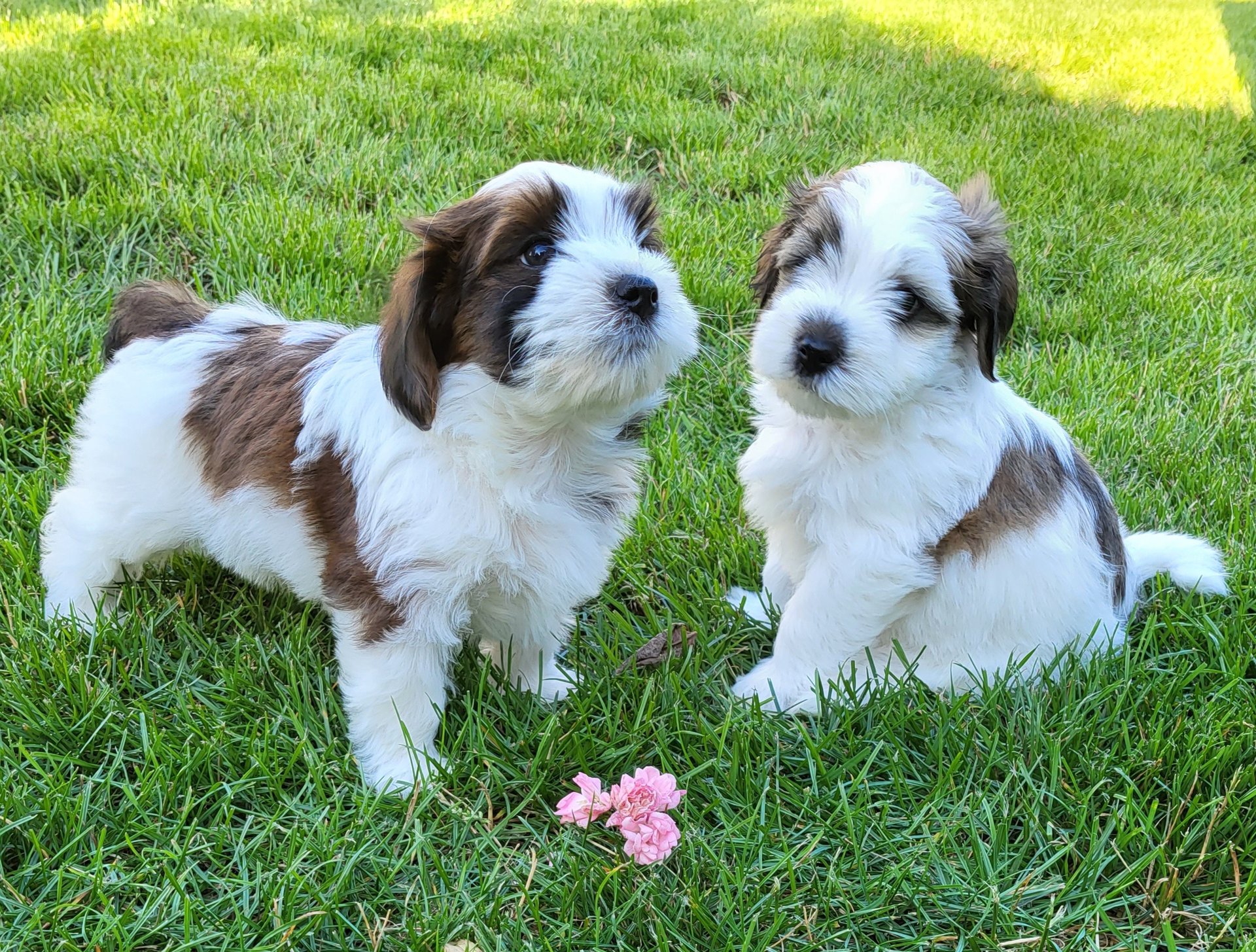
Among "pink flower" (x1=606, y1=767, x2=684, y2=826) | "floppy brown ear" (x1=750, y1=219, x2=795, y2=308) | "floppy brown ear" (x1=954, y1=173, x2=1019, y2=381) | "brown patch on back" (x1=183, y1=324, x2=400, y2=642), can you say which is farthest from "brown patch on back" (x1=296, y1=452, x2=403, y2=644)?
"floppy brown ear" (x1=954, y1=173, x2=1019, y2=381)

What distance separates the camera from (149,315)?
3.31 m

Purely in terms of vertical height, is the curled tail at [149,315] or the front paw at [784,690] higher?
the curled tail at [149,315]

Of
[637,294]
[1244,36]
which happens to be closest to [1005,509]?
[637,294]

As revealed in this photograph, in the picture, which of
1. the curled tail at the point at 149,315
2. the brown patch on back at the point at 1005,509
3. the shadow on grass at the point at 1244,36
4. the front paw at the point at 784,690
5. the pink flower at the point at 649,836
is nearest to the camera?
the pink flower at the point at 649,836

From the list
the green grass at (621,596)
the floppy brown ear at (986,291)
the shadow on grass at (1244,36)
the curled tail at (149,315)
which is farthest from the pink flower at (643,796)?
the shadow on grass at (1244,36)

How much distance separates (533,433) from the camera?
267cm

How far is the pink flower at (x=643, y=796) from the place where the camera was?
2.36m

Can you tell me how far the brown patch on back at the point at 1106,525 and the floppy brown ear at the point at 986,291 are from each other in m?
0.51

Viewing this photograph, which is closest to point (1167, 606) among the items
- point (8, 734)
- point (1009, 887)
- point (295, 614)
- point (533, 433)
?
point (1009, 887)

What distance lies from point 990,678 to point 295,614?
2232 mm

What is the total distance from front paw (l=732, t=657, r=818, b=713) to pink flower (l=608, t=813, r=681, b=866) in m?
0.72

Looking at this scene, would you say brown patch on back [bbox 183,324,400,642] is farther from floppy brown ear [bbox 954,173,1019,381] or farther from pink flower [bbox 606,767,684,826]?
floppy brown ear [bbox 954,173,1019,381]

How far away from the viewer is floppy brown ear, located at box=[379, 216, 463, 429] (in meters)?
2.51

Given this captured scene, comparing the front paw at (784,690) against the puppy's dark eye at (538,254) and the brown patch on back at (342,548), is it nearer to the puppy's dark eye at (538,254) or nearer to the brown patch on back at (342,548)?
the brown patch on back at (342,548)
